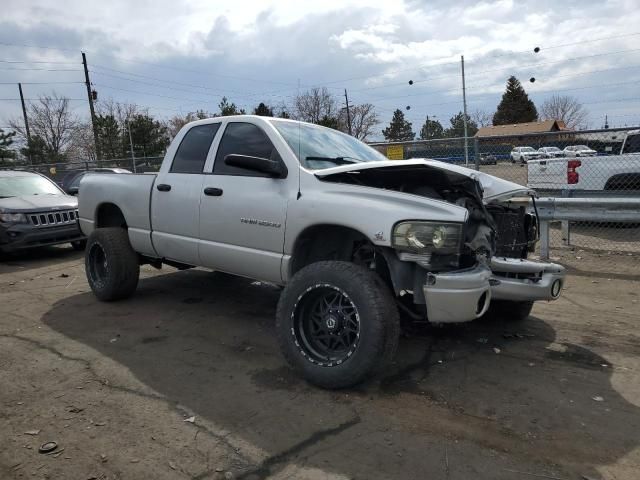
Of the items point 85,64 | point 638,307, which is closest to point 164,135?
point 85,64

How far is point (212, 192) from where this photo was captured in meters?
4.57

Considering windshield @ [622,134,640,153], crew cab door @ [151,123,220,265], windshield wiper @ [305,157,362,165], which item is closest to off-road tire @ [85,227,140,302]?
crew cab door @ [151,123,220,265]

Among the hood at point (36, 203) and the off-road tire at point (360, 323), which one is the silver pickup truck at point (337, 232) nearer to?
the off-road tire at point (360, 323)

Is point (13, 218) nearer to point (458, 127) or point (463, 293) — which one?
point (463, 293)

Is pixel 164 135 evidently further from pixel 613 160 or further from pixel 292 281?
pixel 292 281

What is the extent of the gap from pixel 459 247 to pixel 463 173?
0.62m

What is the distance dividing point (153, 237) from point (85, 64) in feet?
118

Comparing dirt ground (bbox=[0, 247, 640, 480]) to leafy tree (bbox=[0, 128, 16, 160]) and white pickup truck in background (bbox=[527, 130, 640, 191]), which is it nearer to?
white pickup truck in background (bbox=[527, 130, 640, 191])

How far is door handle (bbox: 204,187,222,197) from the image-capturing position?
4.52 meters

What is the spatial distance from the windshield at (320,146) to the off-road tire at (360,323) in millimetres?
1017

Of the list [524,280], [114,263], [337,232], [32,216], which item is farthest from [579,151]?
[32,216]

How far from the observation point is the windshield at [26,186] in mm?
9523

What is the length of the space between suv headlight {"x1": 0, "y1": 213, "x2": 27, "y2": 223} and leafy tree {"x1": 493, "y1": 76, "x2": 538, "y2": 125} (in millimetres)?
76966

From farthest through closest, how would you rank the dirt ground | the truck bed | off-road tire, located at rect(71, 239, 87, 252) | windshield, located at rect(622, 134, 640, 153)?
windshield, located at rect(622, 134, 640, 153) < off-road tire, located at rect(71, 239, 87, 252) < the truck bed < the dirt ground
